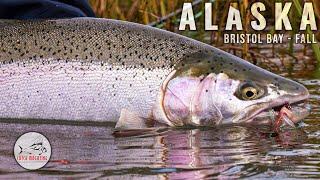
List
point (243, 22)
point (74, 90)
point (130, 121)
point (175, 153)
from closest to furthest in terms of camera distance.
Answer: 1. point (175, 153)
2. point (130, 121)
3. point (74, 90)
4. point (243, 22)

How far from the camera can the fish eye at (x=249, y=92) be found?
3320 mm

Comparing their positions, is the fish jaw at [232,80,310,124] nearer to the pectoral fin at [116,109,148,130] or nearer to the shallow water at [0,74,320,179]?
the shallow water at [0,74,320,179]

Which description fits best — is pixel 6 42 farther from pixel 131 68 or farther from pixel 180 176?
pixel 180 176

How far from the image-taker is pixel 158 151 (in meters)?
2.80

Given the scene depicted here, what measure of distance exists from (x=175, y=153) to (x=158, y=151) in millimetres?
76

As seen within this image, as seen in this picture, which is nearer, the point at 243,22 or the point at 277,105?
the point at 277,105

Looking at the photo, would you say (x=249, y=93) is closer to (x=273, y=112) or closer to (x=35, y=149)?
(x=273, y=112)

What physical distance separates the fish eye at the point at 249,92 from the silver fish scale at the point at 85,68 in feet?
0.85

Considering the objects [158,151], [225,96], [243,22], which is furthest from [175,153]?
[243,22]

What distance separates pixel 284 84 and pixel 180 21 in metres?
2.72

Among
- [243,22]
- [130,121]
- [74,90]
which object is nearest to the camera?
[130,121]

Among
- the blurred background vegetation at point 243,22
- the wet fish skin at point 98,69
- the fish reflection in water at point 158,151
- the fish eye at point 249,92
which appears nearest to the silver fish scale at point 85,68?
the wet fish skin at point 98,69

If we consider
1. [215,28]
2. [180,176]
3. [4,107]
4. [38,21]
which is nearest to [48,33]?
[38,21]

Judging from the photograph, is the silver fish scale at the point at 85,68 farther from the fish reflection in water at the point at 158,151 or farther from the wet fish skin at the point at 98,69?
the fish reflection in water at the point at 158,151
